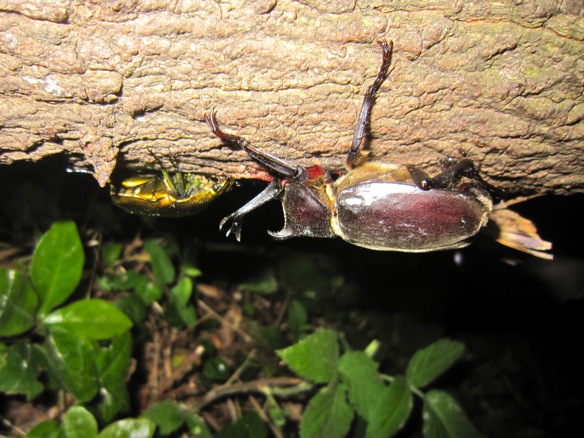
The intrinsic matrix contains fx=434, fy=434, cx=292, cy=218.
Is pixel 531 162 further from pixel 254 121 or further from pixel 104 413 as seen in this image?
pixel 104 413

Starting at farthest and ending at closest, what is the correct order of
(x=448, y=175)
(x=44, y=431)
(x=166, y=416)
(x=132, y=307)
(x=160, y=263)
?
(x=160, y=263)
(x=132, y=307)
(x=166, y=416)
(x=44, y=431)
(x=448, y=175)

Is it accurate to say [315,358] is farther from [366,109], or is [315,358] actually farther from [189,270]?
[366,109]

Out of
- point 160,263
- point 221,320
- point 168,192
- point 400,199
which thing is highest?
point 400,199

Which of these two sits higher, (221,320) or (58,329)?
(58,329)

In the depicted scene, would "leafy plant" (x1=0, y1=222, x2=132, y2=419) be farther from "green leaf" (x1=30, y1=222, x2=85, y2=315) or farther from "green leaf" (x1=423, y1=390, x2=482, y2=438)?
"green leaf" (x1=423, y1=390, x2=482, y2=438)

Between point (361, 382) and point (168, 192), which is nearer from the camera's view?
point (168, 192)

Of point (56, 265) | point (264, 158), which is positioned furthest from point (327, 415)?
point (56, 265)

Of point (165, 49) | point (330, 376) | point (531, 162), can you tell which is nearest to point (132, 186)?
point (165, 49)
